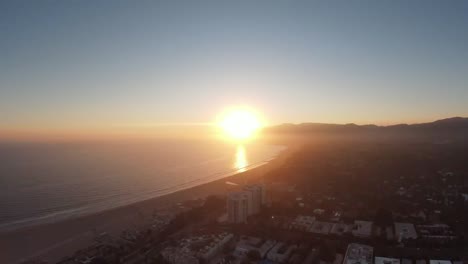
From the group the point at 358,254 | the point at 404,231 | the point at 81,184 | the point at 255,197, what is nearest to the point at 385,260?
the point at 358,254

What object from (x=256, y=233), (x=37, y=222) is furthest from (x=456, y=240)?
(x=37, y=222)

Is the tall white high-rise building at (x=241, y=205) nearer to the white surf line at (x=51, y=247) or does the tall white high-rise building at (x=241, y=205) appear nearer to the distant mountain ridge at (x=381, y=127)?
the white surf line at (x=51, y=247)

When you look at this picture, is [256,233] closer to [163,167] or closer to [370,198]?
[370,198]

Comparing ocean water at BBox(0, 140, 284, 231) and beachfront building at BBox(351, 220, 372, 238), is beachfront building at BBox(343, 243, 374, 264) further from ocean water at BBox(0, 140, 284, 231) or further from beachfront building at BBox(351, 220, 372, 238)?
ocean water at BBox(0, 140, 284, 231)

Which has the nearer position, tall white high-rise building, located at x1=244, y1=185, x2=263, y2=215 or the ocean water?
tall white high-rise building, located at x1=244, y1=185, x2=263, y2=215

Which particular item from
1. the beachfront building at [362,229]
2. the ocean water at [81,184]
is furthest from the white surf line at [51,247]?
the beachfront building at [362,229]

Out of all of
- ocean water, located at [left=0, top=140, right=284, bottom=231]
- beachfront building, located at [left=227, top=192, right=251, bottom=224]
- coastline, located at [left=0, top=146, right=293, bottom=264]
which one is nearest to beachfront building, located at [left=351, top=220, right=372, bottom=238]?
beachfront building, located at [left=227, top=192, right=251, bottom=224]
